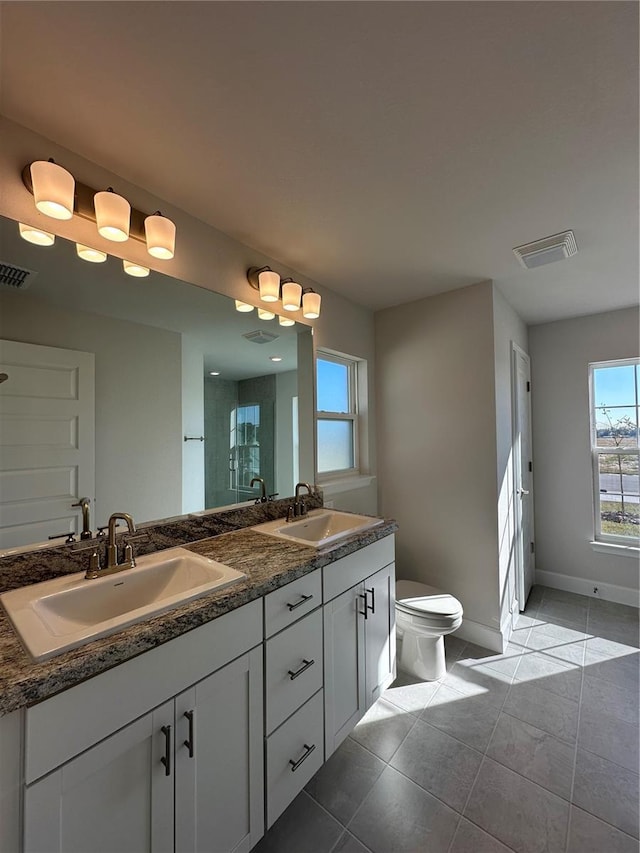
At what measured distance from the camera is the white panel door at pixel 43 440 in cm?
109

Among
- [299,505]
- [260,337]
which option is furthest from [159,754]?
[260,337]

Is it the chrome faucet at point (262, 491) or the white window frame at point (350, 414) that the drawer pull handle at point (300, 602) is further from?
the white window frame at point (350, 414)

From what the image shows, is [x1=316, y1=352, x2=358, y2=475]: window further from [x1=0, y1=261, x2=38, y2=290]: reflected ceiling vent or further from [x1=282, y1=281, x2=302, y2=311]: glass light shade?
[x1=0, y1=261, x2=38, y2=290]: reflected ceiling vent

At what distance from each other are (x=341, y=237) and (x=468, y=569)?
7.21ft

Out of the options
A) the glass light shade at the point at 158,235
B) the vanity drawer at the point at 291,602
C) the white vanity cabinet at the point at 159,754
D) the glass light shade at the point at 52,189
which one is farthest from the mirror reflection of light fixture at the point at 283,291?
the white vanity cabinet at the point at 159,754

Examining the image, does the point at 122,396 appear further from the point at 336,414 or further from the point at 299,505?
the point at 336,414

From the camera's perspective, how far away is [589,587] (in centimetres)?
297

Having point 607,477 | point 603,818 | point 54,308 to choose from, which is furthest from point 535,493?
point 54,308

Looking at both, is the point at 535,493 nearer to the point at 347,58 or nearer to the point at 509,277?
the point at 509,277

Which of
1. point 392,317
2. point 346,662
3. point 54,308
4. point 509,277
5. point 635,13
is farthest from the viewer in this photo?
point 392,317

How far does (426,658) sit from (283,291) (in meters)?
2.22

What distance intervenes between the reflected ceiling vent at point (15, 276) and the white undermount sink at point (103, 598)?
0.95m

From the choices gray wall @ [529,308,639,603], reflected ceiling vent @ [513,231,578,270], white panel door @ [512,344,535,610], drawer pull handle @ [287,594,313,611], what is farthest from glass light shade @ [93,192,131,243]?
gray wall @ [529,308,639,603]

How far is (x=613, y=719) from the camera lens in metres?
1.69
